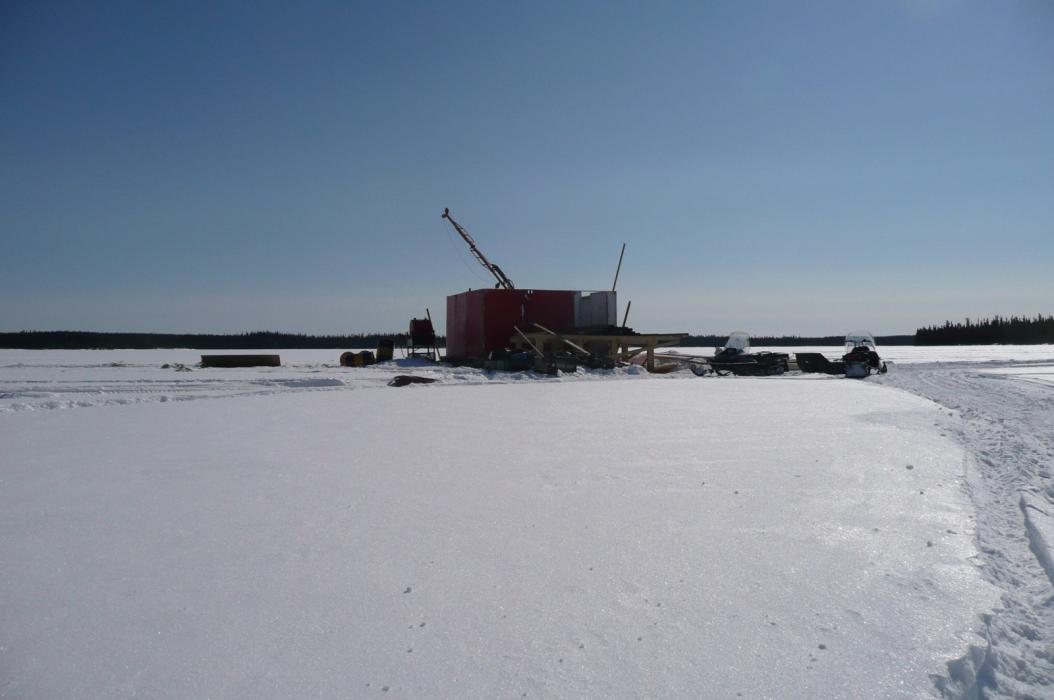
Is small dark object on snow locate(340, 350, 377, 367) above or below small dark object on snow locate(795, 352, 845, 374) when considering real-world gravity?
above

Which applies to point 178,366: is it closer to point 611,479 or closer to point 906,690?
point 611,479

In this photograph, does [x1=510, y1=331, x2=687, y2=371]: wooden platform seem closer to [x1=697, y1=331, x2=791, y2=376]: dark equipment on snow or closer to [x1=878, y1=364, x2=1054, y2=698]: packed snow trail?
[x1=697, y1=331, x2=791, y2=376]: dark equipment on snow

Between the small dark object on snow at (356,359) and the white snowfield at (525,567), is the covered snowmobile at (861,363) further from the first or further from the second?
the small dark object on snow at (356,359)

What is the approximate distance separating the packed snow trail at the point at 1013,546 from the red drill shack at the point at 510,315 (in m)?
19.6

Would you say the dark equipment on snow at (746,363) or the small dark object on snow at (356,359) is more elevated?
the small dark object on snow at (356,359)

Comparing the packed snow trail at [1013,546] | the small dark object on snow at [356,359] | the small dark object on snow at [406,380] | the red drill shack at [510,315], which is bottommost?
the packed snow trail at [1013,546]

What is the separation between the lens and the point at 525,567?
378cm

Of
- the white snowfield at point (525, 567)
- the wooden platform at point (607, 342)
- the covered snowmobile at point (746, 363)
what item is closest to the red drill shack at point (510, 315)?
the wooden platform at point (607, 342)

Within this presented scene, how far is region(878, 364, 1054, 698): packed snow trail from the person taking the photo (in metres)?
2.76

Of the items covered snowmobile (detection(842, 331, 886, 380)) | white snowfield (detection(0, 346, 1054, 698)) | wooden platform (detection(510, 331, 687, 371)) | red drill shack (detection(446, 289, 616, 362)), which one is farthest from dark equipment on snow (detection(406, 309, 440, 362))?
white snowfield (detection(0, 346, 1054, 698))

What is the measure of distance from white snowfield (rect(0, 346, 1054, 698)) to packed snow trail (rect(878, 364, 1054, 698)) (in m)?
0.02

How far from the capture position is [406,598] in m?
3.35

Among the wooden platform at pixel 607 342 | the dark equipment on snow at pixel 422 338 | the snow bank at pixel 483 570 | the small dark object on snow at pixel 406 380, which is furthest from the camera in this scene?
the dark equipment on snow at pixel 422 338

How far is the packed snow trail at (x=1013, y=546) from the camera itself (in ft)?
9.05
